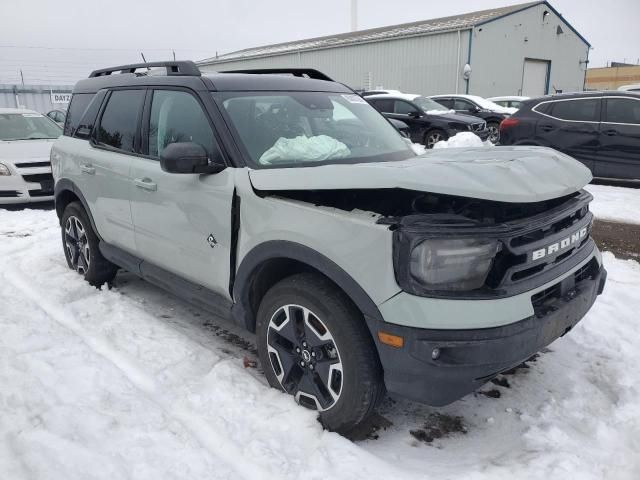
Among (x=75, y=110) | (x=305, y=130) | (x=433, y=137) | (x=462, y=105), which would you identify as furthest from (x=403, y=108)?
(x=305, y=130)

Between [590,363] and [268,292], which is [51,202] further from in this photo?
[590,363]

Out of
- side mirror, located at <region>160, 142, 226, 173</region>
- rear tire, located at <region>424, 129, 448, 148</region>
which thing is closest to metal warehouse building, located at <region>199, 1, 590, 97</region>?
rear tire, located at <region>424, 129, 448, 148</region>

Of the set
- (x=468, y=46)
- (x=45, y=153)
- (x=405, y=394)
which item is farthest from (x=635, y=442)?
(x=468, y=46)

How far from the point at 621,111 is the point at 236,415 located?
8504mm

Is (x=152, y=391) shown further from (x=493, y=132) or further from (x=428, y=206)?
(x=493, y=132)

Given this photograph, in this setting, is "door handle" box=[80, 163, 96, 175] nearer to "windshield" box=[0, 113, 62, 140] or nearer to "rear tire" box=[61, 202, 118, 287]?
"rear tire" box=[61, 202, 118, 287]

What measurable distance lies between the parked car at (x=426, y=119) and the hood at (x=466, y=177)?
11.1m

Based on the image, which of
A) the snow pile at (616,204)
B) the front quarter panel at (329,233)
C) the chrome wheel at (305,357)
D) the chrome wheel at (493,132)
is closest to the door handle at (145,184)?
the front quarter panel at (329,233)

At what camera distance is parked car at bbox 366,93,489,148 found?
13891mm

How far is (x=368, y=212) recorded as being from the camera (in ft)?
7.99

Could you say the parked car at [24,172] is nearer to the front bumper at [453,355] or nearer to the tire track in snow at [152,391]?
the tire track in snow at [152,391]

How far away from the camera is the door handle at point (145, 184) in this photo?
3620 mm

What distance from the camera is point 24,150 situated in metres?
8.66


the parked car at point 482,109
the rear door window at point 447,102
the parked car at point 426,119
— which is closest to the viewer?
the parked car at point 426,119
